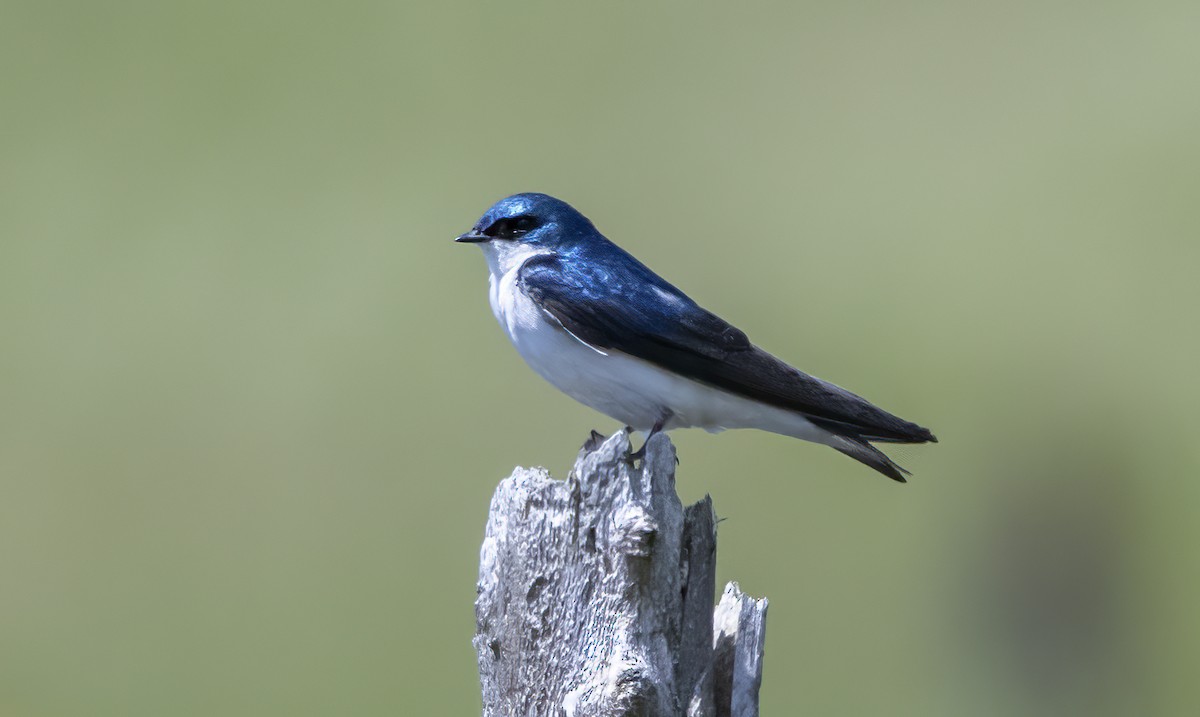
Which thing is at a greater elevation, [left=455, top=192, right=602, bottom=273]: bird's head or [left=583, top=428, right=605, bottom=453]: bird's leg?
Result: [left=455, top=192, right=602, bottom=273]: bird's head

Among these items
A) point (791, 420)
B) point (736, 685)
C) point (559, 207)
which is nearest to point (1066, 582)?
point (791, 420)

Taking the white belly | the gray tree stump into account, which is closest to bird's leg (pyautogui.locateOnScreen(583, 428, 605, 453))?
the white belly

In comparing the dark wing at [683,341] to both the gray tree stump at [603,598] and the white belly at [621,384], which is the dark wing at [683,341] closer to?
the white belly at [621,384]

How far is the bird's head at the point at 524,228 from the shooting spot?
2330 mm

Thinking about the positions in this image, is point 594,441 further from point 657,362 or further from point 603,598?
point 603,598

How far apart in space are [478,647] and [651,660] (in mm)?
261

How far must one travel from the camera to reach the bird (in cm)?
210

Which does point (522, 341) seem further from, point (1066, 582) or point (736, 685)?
point (1066, 582)

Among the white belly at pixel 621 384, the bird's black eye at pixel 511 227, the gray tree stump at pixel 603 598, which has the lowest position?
the gray tree stump at pixel 603 598

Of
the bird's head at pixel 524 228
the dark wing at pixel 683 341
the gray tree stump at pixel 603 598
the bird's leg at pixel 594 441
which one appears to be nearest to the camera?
the gray tree stump at pixel 603 598

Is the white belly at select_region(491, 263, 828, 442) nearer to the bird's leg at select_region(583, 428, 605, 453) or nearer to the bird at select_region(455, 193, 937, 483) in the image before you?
the bird at select_region(455, 193, 937, 483)

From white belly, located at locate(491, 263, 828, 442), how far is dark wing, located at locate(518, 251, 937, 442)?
27mm

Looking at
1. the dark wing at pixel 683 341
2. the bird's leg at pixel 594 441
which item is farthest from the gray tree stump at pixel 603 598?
the dark wing at pixel 683 341

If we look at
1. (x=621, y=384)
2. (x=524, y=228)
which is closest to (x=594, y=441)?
(x=621, y=384)
